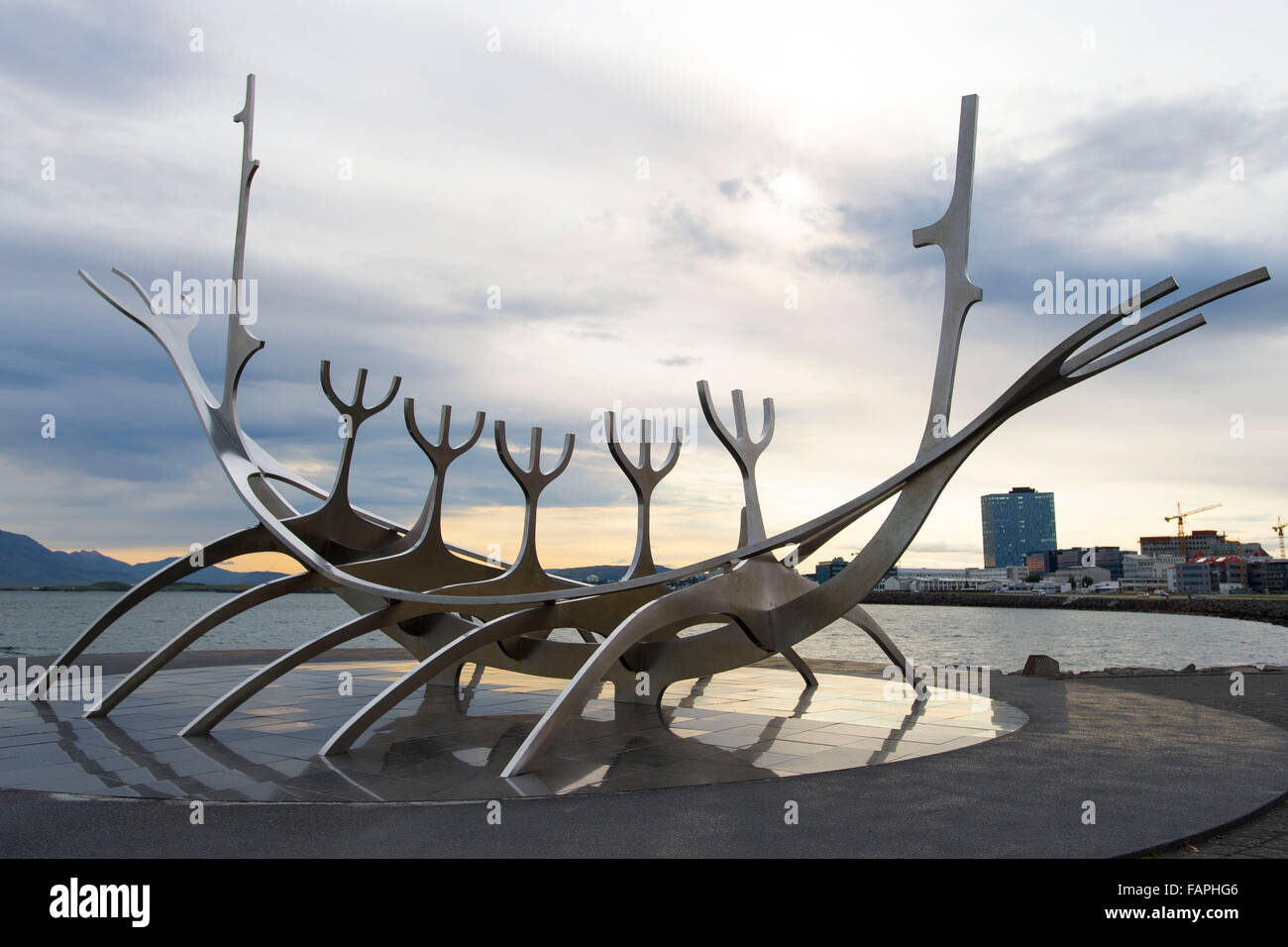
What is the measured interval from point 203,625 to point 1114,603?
116 metres

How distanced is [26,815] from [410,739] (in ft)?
13.6

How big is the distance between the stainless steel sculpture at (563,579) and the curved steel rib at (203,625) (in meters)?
0.03

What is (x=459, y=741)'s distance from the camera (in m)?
10.6

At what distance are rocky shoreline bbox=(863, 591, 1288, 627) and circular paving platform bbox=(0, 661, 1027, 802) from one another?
49676mm

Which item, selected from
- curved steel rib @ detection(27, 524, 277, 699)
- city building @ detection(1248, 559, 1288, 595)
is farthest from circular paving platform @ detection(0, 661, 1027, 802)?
city building @ detection(1248, 559, 1288, 595)

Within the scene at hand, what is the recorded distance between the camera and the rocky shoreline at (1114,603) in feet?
268

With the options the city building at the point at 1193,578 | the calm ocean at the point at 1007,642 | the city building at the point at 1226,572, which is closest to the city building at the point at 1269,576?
the city building at the point at 1226,572

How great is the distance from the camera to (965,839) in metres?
6.16

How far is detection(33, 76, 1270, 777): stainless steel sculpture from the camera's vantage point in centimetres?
983

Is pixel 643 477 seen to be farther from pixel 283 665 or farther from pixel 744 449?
pixel 283 665

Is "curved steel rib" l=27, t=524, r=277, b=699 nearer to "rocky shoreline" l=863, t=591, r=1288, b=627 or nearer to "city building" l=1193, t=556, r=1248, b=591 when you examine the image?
"rocky shoreline" l=863, t=591, r=1288, b=627

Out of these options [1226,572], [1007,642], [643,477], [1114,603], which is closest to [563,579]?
[643,477]
